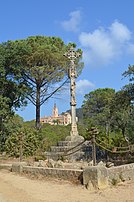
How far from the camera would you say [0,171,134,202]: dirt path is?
22.6 feet

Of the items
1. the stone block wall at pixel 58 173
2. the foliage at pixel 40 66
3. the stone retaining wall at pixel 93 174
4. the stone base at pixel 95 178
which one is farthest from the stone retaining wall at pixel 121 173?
the foliage at pixel 40 66

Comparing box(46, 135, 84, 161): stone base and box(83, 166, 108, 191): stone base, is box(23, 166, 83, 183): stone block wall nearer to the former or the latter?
box(83, 166, 108, 191): stone base

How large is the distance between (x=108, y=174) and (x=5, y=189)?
268 centimetres

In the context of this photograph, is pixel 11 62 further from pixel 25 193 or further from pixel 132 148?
pixel 25 193

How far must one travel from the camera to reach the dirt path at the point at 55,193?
6.88 m

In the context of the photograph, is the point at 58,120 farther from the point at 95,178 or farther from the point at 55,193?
the point at 55,193

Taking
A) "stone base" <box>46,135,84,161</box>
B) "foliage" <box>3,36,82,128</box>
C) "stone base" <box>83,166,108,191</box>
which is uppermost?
"foliage" <box>3,36,82,128</box>

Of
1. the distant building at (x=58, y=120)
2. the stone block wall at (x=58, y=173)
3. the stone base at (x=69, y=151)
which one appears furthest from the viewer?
the distant building at (x=58, y=120)

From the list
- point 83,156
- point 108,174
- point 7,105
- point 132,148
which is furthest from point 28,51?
point 108,174

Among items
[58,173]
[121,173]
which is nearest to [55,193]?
[58,173]

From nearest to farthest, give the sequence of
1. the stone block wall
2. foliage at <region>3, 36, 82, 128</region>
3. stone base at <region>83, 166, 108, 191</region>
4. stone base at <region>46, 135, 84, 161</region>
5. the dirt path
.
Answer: the dirt path, stone base at <region>83, 166, 108, 191</region>, the stone block wall, stone base at <region>46, 135, 84, 161</region>, foliage at <region>3, 36, 82, 128</region>

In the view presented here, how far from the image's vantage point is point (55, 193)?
7633 millimetres

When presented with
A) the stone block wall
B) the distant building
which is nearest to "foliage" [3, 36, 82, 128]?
the stone block wall

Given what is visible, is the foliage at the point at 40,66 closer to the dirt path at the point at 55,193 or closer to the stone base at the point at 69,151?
the stone base at the point at 69,151
